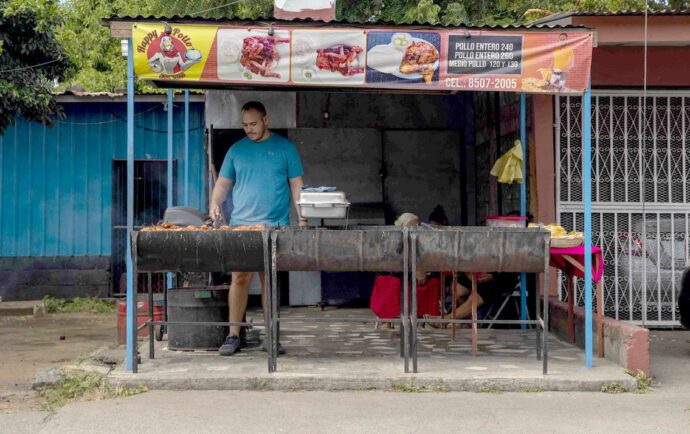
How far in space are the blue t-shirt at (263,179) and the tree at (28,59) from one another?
463 centimetres

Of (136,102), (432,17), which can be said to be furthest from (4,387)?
(432,17)

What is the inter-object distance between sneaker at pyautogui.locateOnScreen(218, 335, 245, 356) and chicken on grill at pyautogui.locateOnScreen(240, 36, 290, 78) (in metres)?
2.31

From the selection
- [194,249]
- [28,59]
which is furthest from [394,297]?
[28,59]

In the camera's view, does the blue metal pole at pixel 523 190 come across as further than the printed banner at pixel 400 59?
Yes

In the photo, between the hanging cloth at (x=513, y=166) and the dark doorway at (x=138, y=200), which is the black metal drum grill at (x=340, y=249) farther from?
the dark doorway at (x=138, y=200)

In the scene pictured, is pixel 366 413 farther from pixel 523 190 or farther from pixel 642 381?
pixel 523 190

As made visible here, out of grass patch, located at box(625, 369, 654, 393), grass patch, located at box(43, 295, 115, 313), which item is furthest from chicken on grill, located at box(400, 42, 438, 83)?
grass patch, located at box(43, 295, 115, 313)

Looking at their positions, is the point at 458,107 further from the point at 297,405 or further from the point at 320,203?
the point at 297,405

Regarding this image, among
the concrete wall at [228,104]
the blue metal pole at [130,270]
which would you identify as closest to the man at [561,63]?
the blue metal pole at [130,270]

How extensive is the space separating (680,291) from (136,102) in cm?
823

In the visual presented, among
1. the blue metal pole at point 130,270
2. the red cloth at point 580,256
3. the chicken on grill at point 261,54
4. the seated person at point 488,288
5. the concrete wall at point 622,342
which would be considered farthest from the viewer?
the seated person at point 488,288

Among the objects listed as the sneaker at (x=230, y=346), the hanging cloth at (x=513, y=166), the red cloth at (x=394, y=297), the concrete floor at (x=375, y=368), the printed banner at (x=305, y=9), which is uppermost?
the printed banner at (x=305, y=9)

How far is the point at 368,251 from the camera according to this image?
7.07 metres

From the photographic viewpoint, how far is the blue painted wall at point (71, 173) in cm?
1338
